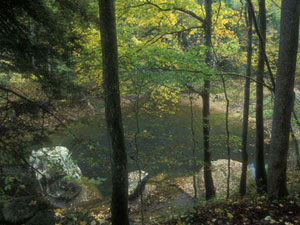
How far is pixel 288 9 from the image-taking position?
4.06 m

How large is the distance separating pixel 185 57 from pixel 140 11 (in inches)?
130

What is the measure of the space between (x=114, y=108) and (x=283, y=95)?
348cm

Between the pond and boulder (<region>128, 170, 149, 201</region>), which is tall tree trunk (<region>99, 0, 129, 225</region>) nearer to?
the pond

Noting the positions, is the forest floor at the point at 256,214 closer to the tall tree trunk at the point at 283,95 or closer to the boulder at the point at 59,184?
the tall tree trunk at the point at 283,95

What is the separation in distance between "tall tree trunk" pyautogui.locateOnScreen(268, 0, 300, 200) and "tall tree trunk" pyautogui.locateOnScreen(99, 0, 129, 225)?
3.28 meters

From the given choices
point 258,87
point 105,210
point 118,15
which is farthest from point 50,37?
point 105,210

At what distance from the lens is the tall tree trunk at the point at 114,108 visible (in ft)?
13.9

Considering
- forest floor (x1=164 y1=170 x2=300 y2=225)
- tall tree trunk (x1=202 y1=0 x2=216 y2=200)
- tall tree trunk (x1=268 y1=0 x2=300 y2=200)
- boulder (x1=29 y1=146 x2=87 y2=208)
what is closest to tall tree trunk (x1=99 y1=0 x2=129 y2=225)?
forest floor (x1=164 y1=170 x2=300 y2=225)

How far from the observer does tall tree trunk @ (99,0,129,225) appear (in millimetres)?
4238

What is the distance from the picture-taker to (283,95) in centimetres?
436

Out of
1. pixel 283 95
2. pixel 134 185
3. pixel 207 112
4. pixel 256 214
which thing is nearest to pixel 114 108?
pixel 283 95

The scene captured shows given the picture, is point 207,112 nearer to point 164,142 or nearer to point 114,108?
point 114,108

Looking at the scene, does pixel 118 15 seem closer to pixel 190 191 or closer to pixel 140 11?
pixel 140 11

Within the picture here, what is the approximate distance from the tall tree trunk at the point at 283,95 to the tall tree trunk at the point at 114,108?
328cm
